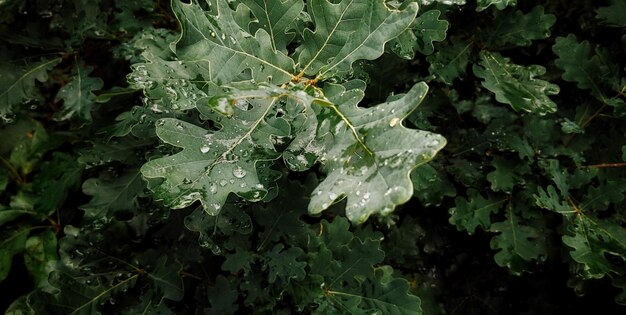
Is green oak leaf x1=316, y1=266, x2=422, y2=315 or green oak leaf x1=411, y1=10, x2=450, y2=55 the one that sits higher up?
green oak leaf x1=411, y1=10, x2=450, y2=55

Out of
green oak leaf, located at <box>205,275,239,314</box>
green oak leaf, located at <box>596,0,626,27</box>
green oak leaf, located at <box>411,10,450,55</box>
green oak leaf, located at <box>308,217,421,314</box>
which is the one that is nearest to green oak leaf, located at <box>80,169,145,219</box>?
green oak leaf, located at <box>205,275,239,314</box>

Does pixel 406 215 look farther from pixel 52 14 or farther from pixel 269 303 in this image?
pixel 52 14

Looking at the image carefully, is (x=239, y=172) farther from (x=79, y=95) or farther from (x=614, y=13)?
A: (x=614, y=13)

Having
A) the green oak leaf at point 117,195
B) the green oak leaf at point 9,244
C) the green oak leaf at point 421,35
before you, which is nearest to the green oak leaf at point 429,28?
the green oak leaf at point 421,35

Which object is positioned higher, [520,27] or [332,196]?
[332,196]

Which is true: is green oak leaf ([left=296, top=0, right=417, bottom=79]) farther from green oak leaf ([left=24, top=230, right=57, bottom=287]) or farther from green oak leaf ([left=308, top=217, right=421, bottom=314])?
green oak leaf ([left=24, top=230, right=57, bottom=287])

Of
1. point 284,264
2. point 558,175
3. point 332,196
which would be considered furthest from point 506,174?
point 332,196
